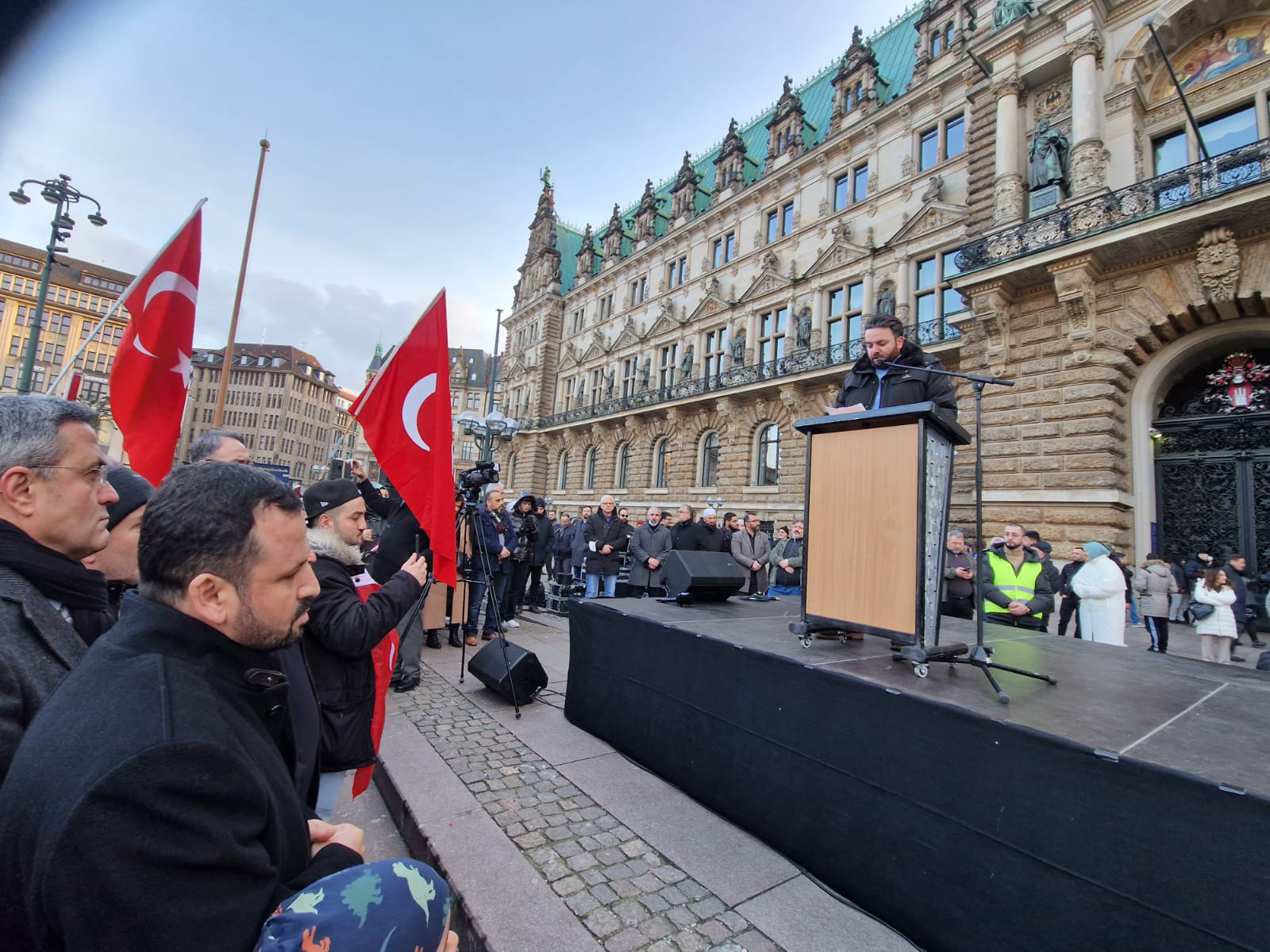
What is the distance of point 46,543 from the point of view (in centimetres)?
156

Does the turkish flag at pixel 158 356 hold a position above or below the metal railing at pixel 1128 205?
below

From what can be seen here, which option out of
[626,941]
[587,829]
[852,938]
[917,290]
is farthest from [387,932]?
[917,290]

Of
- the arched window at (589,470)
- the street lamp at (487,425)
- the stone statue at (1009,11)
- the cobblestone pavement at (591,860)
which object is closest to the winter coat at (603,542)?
the cobblestone pavement at (591,860)

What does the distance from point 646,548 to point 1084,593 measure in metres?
5.73

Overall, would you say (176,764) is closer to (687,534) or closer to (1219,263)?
(687,534)

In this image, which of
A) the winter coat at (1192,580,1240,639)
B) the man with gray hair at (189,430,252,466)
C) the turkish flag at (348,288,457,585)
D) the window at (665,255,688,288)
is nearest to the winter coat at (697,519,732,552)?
the turkish flag at (348,288,457,585)

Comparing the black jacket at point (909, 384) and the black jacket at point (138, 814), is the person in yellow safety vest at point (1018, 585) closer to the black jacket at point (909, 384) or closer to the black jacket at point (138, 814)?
the black jacket at point (909, 384)

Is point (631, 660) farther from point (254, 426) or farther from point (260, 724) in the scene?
point (254, 426)

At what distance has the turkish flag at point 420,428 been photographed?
363 cm

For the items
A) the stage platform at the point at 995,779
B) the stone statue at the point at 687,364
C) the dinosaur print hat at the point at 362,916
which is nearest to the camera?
the dinosaur print hat at the point at 362,916

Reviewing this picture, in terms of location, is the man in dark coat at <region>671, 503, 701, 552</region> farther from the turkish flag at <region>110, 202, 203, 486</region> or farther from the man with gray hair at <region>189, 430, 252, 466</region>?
the turkish flag at <region>110, 202, 203, 486</region>

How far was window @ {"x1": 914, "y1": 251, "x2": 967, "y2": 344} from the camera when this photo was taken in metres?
17.0

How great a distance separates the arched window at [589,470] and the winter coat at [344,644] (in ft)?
94.9

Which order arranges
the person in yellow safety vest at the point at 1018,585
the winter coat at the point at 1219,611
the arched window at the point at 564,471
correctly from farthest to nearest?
the arched window at the point at 564,471
the winter coat at the point at 1219,611
the person in yellow safety vest at the point at 1018,585
